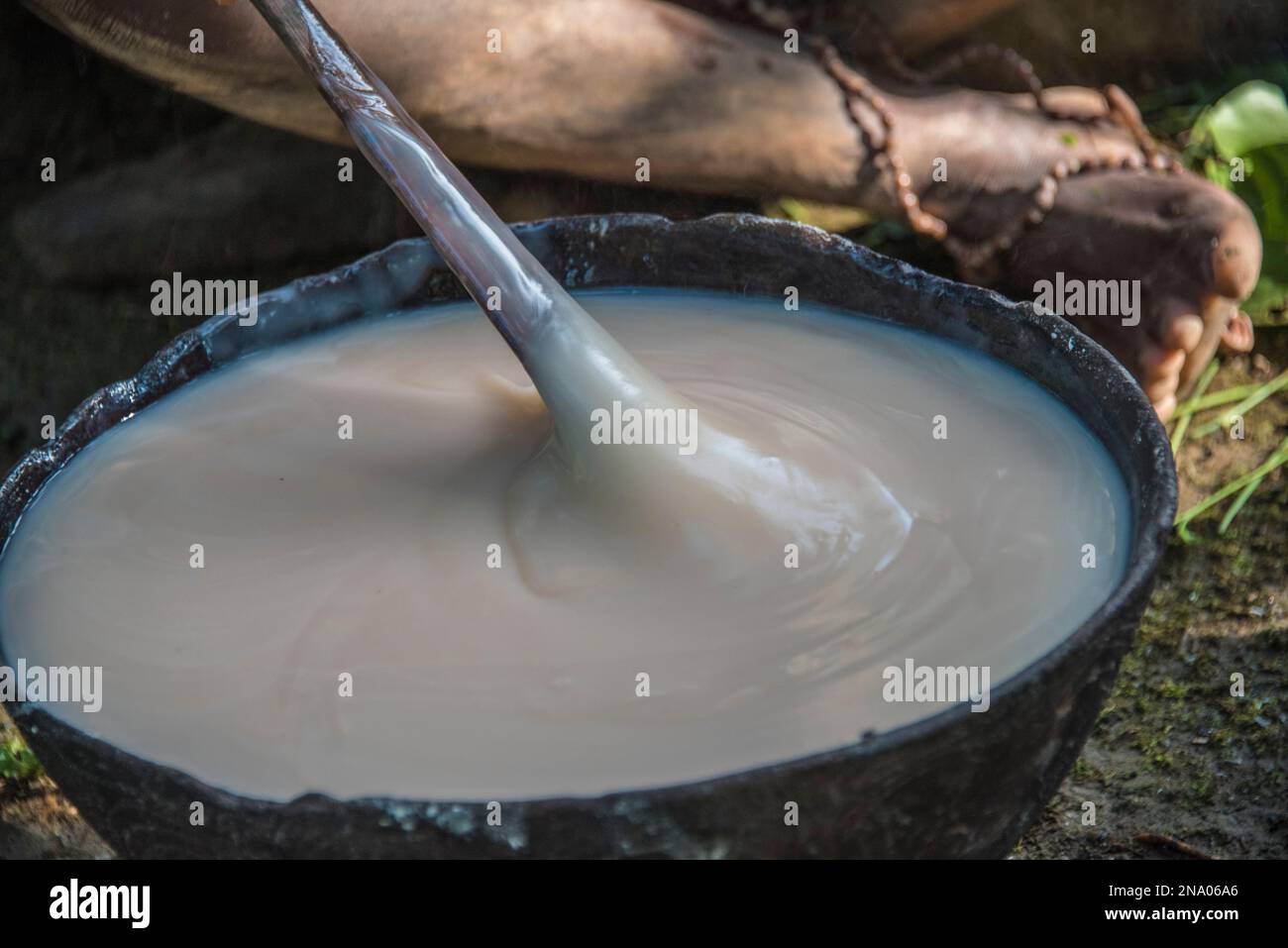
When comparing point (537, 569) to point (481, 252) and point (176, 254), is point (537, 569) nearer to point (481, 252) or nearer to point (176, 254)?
point (481, 252)

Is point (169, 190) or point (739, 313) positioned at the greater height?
point (169, 190)

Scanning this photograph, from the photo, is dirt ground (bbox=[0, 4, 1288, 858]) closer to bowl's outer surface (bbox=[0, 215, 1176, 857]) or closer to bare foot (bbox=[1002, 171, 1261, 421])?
bare foot (bbox=[1002, 171, 1261, 421])

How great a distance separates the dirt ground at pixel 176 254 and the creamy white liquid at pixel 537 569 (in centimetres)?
60

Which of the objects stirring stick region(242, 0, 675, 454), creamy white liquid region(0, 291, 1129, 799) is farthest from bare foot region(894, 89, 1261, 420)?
stirring stick region(242, 0, 675, 454)

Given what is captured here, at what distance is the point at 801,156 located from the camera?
249 cm

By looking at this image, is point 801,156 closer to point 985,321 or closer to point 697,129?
point 697,129

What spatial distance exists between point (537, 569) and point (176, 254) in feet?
6.05

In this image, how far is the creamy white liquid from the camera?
3.61 feet

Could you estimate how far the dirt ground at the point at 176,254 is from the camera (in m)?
1.96

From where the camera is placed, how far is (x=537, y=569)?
1293 millimetres

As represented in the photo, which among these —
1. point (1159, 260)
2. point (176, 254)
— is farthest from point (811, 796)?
point (176, 254)
